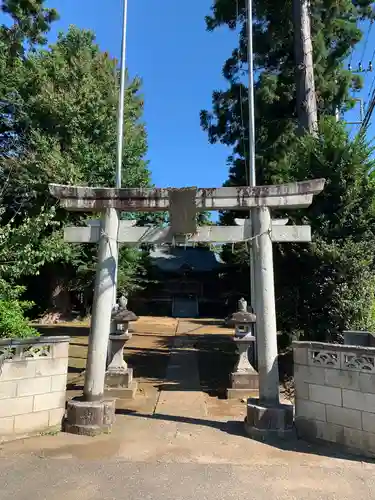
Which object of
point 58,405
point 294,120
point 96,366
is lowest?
point 58,405

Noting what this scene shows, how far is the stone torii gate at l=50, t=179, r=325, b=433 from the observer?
5.22 m

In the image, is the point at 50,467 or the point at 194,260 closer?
the point at 50,467

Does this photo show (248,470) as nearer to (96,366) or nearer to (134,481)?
(134,481)

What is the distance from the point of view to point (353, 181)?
25.4 feet

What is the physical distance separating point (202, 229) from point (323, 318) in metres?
3.59

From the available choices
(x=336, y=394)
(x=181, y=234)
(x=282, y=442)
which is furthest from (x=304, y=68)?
(x=282, y=442)

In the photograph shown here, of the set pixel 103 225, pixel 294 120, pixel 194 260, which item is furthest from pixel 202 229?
pixel 194 260

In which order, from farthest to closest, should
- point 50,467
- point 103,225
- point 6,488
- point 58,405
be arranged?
point 103,225
point 58,405
point 50,467
point 6,488

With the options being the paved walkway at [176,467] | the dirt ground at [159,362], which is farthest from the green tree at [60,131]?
the paved walkway at [176,467]

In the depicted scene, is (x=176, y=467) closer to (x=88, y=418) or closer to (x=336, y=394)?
(x=88, y=418)

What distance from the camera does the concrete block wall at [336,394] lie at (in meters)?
4.39

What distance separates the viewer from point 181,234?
5.70 metres

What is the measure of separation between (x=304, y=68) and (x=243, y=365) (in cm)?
852

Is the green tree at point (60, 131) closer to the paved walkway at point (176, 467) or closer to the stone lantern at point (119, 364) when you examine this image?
the stone lantern at point (119, 364)
